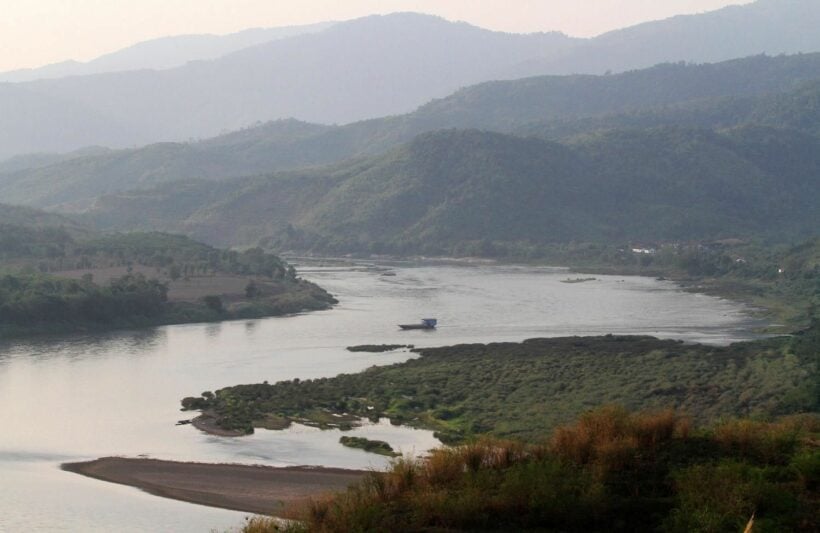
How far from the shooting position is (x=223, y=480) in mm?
26141

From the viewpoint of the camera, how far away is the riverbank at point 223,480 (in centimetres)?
2423

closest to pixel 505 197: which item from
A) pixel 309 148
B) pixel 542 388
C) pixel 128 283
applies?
pixel 128 283

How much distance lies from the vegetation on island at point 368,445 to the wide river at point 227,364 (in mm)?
340

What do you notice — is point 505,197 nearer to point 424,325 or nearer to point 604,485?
point 424,325

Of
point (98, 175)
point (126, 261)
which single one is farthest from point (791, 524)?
point (98, 175)

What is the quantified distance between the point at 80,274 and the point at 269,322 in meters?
14.1

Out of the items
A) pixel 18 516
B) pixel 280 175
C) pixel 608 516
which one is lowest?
pixel 18 516

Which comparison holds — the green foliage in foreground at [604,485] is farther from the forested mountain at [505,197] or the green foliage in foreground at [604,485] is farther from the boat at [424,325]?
the forested mountain at [505,197]

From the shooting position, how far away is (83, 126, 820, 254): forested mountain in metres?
118

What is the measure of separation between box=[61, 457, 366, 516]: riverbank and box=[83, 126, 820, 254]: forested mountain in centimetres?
8215

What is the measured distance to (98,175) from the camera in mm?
→ 166500

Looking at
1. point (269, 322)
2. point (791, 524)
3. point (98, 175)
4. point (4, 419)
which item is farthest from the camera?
point (98, 175)

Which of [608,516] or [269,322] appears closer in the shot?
[608,516]

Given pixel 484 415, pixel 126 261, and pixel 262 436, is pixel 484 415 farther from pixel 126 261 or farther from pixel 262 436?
pixel 126 261
